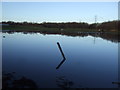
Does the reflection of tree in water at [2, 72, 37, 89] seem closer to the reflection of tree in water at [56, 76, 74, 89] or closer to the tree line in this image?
the reflection of tree in water at [56, 76, 74, 89]

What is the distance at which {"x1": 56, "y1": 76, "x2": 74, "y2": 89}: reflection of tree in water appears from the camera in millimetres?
8359

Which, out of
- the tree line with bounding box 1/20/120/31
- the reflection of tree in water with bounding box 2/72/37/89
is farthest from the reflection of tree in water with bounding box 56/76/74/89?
the tree line with bounding box 1/20/120/31

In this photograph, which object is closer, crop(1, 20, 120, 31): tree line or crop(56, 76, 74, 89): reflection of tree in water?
crop(56, 76, 74, 89): reflection of tree in water

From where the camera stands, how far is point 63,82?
900 centimetres

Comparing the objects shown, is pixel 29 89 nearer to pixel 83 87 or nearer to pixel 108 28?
pixel 83 87

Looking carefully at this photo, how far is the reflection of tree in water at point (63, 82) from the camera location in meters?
8.36

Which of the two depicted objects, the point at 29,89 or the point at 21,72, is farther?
the point at 21,72

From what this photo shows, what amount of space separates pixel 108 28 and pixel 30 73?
319 feet

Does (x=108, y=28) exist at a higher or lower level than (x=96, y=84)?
higher

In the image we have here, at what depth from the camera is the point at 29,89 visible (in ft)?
25.2

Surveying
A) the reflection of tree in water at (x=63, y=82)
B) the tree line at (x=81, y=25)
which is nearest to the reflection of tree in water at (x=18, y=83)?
the reflection of tree in water at (x=63, y=82)

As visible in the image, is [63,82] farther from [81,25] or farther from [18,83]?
[81,25]

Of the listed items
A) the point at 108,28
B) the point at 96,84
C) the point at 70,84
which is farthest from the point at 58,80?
the point at 108,28

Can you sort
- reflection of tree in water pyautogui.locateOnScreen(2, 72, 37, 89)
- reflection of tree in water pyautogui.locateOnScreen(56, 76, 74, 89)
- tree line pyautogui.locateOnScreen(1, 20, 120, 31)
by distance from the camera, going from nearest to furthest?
1. reflection of tree in water pyautogui.locateOnScreen(2, 72, 37, 89)
2. reflection of tree in water pyautogui.locateOnScreen(56, 76, 74, 89)
3. tree line pyautogui.locateOnScreen(1, 20, 120, 31)
